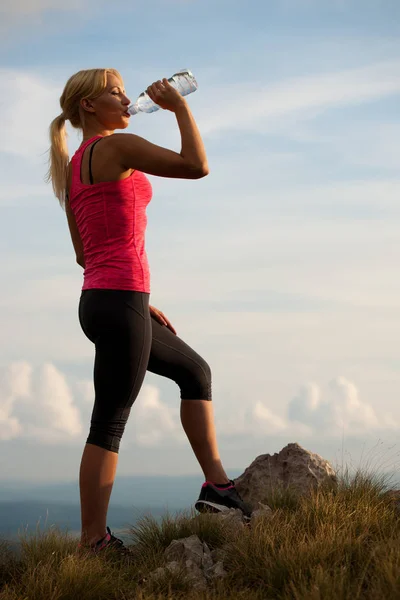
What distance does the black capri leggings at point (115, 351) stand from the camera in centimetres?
472

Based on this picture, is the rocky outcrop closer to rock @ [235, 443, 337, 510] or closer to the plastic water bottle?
rock @ [235, 443, 337, 510]

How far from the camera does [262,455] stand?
6395 millimetres

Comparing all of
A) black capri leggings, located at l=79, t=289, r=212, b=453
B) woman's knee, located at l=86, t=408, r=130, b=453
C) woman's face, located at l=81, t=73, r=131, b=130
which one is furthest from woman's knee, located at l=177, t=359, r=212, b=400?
woman's face, located at l=81, t=73, r=131, b=130

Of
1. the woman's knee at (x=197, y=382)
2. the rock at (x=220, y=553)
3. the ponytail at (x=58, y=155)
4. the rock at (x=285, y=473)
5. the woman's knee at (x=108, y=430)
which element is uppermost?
the ponytail at (x=58, y=155)

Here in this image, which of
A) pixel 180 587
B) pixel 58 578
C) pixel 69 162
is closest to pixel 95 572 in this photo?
pixel 58 578

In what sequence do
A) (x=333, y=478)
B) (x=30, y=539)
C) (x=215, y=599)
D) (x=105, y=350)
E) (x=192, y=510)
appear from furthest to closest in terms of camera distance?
(x=333, y=478) → (x=192, y=510) → (x=30, y=539) → (x=105, y=350) → (x=215, y=599)

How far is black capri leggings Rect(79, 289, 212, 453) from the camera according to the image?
4.72m

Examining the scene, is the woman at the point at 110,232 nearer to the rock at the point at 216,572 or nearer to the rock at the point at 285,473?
the rock at the point at 216,572

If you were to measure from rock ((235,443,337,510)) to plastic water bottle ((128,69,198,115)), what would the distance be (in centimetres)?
292

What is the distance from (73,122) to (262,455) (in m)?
3.05

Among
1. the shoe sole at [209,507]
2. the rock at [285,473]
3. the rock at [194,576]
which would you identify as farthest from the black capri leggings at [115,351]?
the rock at [285,473]

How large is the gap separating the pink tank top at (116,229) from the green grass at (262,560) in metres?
1.68

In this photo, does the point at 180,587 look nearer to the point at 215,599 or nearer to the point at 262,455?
the point at 215,599

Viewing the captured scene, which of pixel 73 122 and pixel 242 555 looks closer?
pixel 242 555
